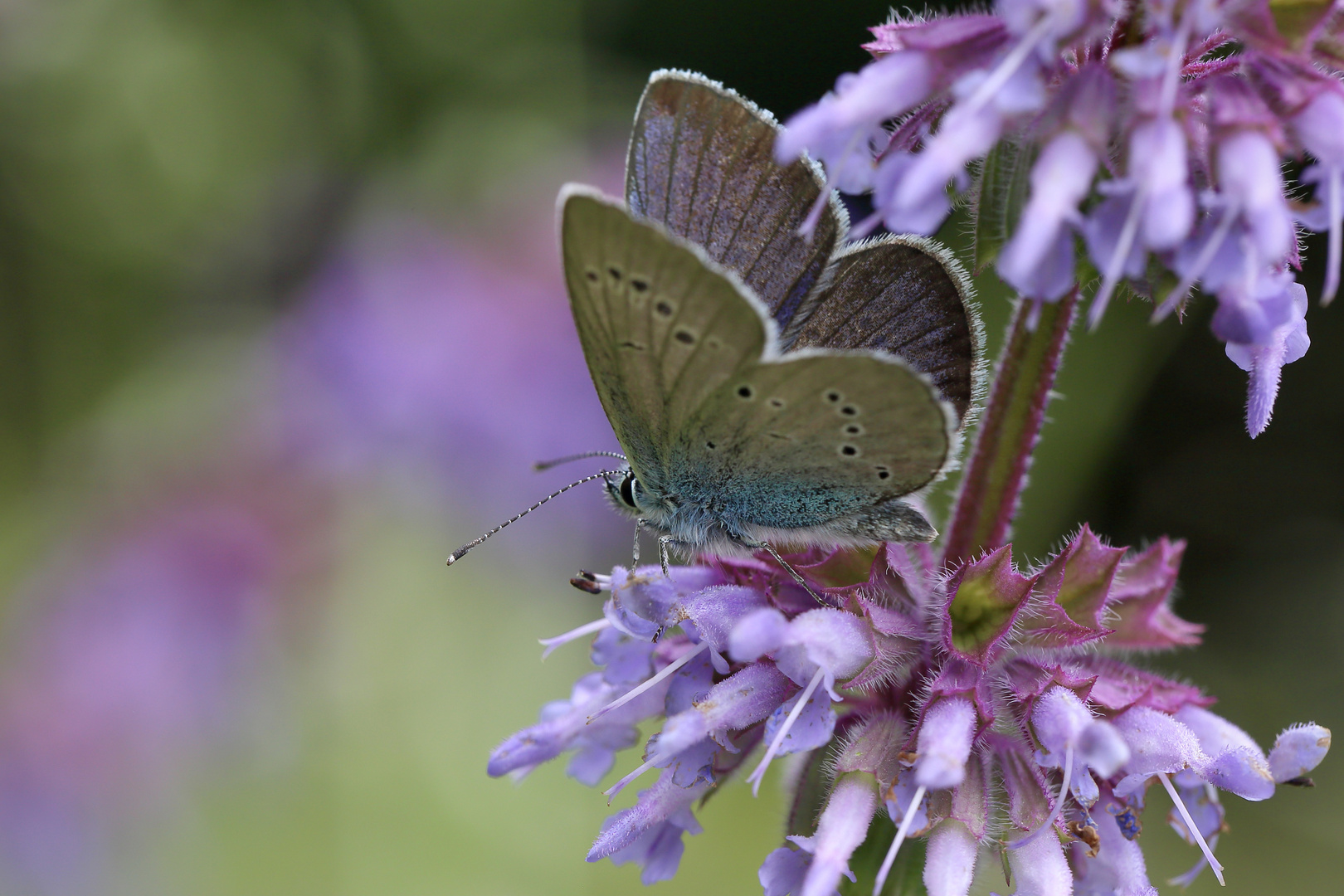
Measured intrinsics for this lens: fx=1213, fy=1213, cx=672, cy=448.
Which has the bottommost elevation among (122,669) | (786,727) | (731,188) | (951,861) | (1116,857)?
(122,669)

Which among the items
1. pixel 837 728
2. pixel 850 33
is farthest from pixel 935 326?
pixel 850 33

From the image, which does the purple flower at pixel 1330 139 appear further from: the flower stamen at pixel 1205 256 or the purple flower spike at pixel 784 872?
the purple flower spike at pixel 784 872

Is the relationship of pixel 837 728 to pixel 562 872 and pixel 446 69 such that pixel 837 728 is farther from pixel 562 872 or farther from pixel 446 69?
pixel 446 69

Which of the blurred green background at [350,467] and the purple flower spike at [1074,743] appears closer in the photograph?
the purple flower spike at [1074,743]

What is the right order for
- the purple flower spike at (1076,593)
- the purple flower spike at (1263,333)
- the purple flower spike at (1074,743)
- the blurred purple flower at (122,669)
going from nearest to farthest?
1. the purple flower spike at (1263,333)
2. the purple flower spike at (1074,743)
3. the purple flower spike at (1076,593)
4. the blurred purple flower at (122,669)

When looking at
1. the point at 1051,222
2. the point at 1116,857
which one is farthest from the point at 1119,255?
the point at 1116,857

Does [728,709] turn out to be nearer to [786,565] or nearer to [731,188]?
[786,565]

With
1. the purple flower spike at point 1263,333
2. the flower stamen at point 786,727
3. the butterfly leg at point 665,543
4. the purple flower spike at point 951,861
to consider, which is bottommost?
the purple flower spike at point 951,861

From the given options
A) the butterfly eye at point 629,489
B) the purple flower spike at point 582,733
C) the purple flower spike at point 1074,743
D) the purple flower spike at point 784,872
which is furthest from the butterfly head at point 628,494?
the purple flower spike at point 1074,743
